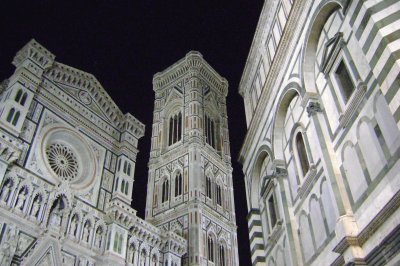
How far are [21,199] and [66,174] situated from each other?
16.2 ft

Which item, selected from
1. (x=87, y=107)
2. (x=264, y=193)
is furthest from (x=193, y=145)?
(x=264, y=193)

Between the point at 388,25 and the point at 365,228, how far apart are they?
306 centimetres

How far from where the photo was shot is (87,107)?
89.7 ft

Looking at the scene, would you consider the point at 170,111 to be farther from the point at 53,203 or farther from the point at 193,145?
the point at 53,203

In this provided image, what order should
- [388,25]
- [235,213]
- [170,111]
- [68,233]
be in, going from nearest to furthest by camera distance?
[388,25] < [68,233] < [235,213] < [170,111]

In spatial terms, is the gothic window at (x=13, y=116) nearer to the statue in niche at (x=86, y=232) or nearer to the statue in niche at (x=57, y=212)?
the statue in niche at (x=57, y=212)

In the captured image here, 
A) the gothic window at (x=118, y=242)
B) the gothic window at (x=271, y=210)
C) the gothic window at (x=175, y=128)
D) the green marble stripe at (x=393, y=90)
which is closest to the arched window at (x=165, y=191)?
the gothic window at (x=175, y=128)

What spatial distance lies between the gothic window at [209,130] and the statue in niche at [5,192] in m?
23.5

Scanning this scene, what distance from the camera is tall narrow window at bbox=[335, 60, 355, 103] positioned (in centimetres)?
696


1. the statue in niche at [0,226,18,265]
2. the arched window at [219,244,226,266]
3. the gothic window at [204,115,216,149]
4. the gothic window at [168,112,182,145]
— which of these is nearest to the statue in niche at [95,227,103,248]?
the statue in niche at [0,226,18,265]

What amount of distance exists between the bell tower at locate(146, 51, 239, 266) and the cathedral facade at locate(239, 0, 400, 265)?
1987 cm

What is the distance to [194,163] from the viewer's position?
34719 millimetres

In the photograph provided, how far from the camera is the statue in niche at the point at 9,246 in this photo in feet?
55.0

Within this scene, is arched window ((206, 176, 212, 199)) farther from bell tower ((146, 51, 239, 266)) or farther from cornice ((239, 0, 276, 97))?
cornice ((239, 0, 276, 97))
